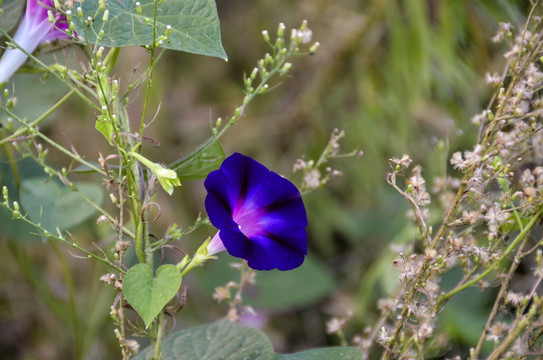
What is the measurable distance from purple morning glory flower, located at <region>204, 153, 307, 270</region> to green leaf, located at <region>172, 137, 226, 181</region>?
59 mm

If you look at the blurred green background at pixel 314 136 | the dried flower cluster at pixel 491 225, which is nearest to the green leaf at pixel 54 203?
the blurred green background at pixel 314 136

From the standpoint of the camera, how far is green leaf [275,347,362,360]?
2.15ft

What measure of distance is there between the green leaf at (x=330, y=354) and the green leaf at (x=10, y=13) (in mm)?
532

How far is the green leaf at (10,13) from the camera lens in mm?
713

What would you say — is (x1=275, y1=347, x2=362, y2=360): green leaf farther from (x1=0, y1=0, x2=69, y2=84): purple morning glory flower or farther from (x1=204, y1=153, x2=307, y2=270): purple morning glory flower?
(x1=0, y1=0, x2=69, y2=84): purple morning glory flower

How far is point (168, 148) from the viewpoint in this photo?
198 cm

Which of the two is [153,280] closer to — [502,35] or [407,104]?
[502,35]

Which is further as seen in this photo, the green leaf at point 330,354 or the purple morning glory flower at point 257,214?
the green leaf at point 330,354

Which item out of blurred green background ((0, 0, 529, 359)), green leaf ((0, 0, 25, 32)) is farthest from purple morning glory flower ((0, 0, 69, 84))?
blurred green background ((0, 0, 529, 359))

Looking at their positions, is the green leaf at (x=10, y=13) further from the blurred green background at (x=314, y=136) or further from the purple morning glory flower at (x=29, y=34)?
the blurred green background at (x=314, y=136)

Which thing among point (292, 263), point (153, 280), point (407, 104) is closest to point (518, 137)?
point (292, 263)

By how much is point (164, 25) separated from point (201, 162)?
0.16 m

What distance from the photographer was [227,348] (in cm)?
69

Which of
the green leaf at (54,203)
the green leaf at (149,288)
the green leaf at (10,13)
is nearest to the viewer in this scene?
the green leaf at (149,288)
